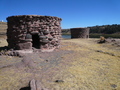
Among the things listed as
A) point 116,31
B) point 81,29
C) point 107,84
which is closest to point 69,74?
point 107,84

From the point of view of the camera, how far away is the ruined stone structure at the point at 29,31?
25.5 feet

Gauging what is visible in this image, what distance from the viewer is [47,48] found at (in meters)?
8.50

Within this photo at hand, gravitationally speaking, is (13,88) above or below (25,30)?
below

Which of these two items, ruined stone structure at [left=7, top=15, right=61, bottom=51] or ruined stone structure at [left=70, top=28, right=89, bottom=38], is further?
ruined stone structure at [left=70, top=28, right=89, bottom=38]

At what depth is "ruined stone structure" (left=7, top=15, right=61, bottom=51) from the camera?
25.5 feet

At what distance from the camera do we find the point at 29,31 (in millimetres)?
7848

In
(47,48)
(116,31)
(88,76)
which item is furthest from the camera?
(116,31)

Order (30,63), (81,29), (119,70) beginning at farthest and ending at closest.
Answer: (81,29)
(30,63)
(119,70)

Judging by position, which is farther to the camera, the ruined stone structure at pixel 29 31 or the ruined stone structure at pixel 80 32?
the ruined stone structure at pixel 80 32

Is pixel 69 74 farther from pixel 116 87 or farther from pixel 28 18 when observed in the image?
pixel 28 18

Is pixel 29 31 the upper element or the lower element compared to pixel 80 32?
upper

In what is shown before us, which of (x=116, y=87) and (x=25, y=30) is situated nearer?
(x=116, y=87)

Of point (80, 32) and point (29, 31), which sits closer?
point (29, 31)

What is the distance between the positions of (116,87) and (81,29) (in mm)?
18568
